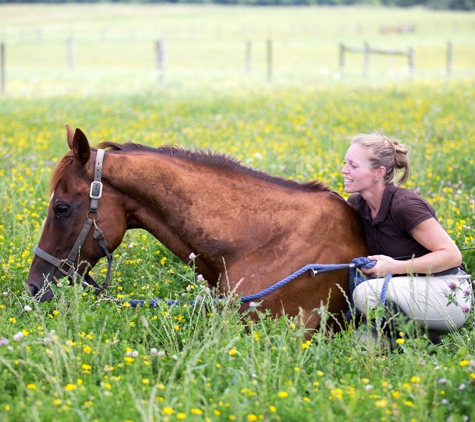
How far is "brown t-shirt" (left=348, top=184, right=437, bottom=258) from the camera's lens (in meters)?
4.02

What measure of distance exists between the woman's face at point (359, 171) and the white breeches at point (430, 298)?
624 millimetres

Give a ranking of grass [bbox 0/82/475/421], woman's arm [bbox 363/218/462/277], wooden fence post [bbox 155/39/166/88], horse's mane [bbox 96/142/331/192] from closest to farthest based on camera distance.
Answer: grass [bbox 0/82/475/421]
woman's arm [bbox 363/218/462/277]
horse's mane [bbox 96/142/331/192]
wooden fence post [bbox 155/39/166/88]

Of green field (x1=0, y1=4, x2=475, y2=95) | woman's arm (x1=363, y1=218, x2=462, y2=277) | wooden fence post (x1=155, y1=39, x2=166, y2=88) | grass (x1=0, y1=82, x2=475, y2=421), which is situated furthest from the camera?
green field (x1=0, y1=4, x2=475, y2=95)

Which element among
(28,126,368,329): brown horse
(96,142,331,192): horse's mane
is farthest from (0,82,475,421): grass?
(96,142,331,192): horse's mane

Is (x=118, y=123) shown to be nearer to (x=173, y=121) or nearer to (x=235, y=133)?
(x=173, y=121)

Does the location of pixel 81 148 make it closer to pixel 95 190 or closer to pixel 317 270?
pixel 95 190

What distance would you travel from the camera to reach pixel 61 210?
402 centimetres

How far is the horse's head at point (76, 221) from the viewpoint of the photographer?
157 inches

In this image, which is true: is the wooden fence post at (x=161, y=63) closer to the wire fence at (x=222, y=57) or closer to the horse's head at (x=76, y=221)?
the wire fence at (x=222, y=57)

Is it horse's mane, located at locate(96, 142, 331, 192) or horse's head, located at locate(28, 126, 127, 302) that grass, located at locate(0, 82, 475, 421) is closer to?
horse's head, located at locate(28, 126, 127, 302)

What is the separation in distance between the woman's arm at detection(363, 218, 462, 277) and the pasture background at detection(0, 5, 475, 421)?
1.50 feet

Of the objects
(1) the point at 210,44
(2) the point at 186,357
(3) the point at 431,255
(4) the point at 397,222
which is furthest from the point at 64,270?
(1) the point at 210,44

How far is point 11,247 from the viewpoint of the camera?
5.52 m

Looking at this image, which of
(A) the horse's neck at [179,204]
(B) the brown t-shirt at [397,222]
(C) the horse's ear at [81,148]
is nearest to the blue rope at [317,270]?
(B) the brown t-shirt at [397,222]
